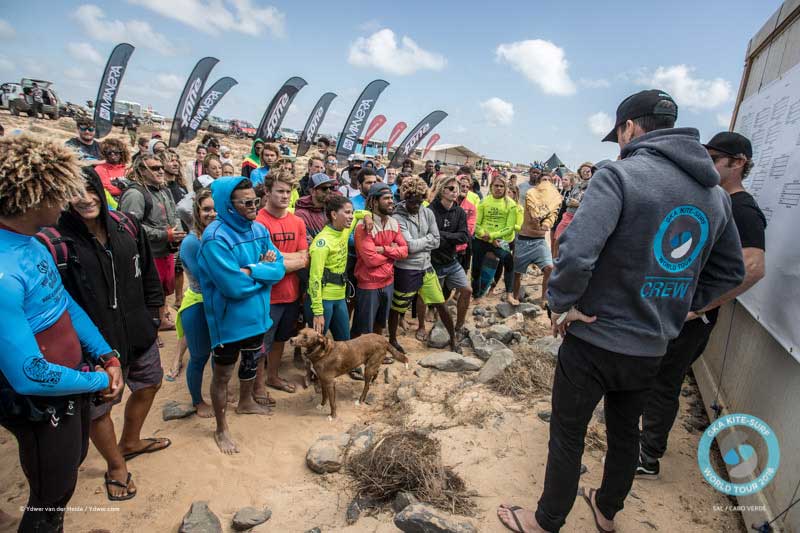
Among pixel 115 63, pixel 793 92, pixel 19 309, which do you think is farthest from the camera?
pixel 115 63

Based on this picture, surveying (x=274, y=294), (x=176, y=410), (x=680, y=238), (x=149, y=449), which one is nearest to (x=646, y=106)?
(x=680, y=238)

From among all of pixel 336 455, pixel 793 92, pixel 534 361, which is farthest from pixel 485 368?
pixel 793 92

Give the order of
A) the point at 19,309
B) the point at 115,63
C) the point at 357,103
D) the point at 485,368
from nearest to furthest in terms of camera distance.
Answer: the point at 19,309, the point at 485,368, the point at 115,63, the point at 357,103

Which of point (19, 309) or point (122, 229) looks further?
point (122, 229)

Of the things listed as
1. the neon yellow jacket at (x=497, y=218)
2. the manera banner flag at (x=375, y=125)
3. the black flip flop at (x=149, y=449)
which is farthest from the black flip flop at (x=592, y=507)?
the manera banner flag at (x=375, y=125)

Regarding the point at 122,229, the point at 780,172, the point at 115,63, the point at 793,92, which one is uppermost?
the point at 115,63

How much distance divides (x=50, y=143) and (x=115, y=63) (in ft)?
51.8

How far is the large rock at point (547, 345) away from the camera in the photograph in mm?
4855

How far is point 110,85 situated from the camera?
44.6 feet

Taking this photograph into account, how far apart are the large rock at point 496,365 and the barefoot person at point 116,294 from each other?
317 cm

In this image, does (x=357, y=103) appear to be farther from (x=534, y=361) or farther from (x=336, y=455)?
(x=336, y=455)

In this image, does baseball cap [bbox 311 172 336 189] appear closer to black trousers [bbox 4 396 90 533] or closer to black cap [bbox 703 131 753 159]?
black trousers [bbox 4 396 90 533]

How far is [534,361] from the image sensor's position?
181 inches

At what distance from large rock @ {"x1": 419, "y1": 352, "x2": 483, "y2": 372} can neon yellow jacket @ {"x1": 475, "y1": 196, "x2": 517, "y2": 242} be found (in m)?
2.37
